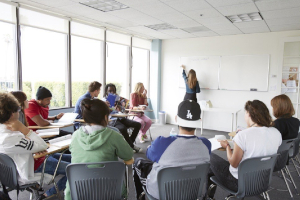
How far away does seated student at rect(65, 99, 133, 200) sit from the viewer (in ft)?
5.84

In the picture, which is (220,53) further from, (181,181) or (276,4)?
(181,181)

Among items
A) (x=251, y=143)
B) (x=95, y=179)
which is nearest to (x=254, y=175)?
(x=251, y=143)

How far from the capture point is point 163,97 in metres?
7.60

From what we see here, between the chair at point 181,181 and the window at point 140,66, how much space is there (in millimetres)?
5679

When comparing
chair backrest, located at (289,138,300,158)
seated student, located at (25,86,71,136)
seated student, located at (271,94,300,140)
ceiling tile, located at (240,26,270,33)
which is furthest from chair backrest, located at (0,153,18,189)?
ceiling tile, located at (240,26,270,33)

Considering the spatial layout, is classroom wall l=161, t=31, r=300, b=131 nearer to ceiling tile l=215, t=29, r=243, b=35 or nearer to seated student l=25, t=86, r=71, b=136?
ceiling tile l=215, t=29, r=243, b=35

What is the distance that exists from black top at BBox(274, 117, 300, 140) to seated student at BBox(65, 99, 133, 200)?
1.77 m

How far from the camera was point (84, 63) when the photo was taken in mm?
5590

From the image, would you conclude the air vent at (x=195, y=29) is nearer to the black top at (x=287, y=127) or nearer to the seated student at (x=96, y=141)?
the black top at (x=287, y=127)

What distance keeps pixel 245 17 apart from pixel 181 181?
159 inches

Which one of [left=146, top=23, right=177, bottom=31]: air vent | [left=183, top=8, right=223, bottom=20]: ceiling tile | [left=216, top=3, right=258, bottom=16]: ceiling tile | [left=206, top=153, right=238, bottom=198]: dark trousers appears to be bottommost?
[left=206, top=153, right=238, bottom=198]: dark trousers

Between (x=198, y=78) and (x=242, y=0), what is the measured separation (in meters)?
3.45

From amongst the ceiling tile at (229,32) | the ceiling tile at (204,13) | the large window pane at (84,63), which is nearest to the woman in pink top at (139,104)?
the large window pane at (84,63)

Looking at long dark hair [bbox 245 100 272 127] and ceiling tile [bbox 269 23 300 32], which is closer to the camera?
long dark hair [bbox 245 100 272 127]
